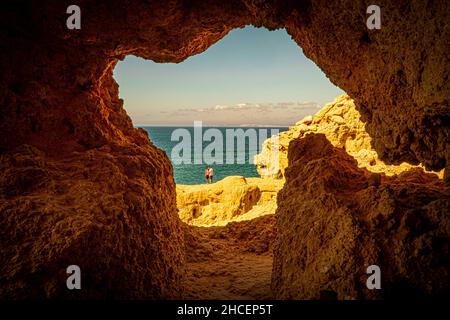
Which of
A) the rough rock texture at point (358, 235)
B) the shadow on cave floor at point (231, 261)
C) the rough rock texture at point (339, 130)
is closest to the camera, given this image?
the rough rock texture at point (358, 235)

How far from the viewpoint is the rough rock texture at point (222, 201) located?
9.34 metres

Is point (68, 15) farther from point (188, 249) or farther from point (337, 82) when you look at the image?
point (188, 249)

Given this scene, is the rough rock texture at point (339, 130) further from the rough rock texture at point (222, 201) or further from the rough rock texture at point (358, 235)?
the rough rock texture at point (358, 235)

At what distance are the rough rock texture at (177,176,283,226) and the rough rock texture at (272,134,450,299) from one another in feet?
18.1

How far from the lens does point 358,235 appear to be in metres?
2.54

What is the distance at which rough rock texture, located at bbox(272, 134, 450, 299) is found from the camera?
7.36ft

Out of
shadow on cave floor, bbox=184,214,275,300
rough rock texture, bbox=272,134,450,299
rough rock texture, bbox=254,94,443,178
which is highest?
rough rock texture, bbox=254,94,443,178

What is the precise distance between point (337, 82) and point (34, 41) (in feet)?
14.1

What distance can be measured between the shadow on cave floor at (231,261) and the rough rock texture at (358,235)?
0.81 m

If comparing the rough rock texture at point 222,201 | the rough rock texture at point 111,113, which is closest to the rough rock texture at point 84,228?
the rough rock texture at point 111,113

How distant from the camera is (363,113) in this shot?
3.44m

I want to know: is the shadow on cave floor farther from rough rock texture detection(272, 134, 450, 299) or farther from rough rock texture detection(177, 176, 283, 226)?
rough rock texture detection(177, 176, 283, 226)

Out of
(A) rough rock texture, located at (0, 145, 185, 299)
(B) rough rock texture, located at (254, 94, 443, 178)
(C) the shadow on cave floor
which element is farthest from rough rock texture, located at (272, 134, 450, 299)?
(B) rough rock texture, located at (254, 94, 443, 178)
